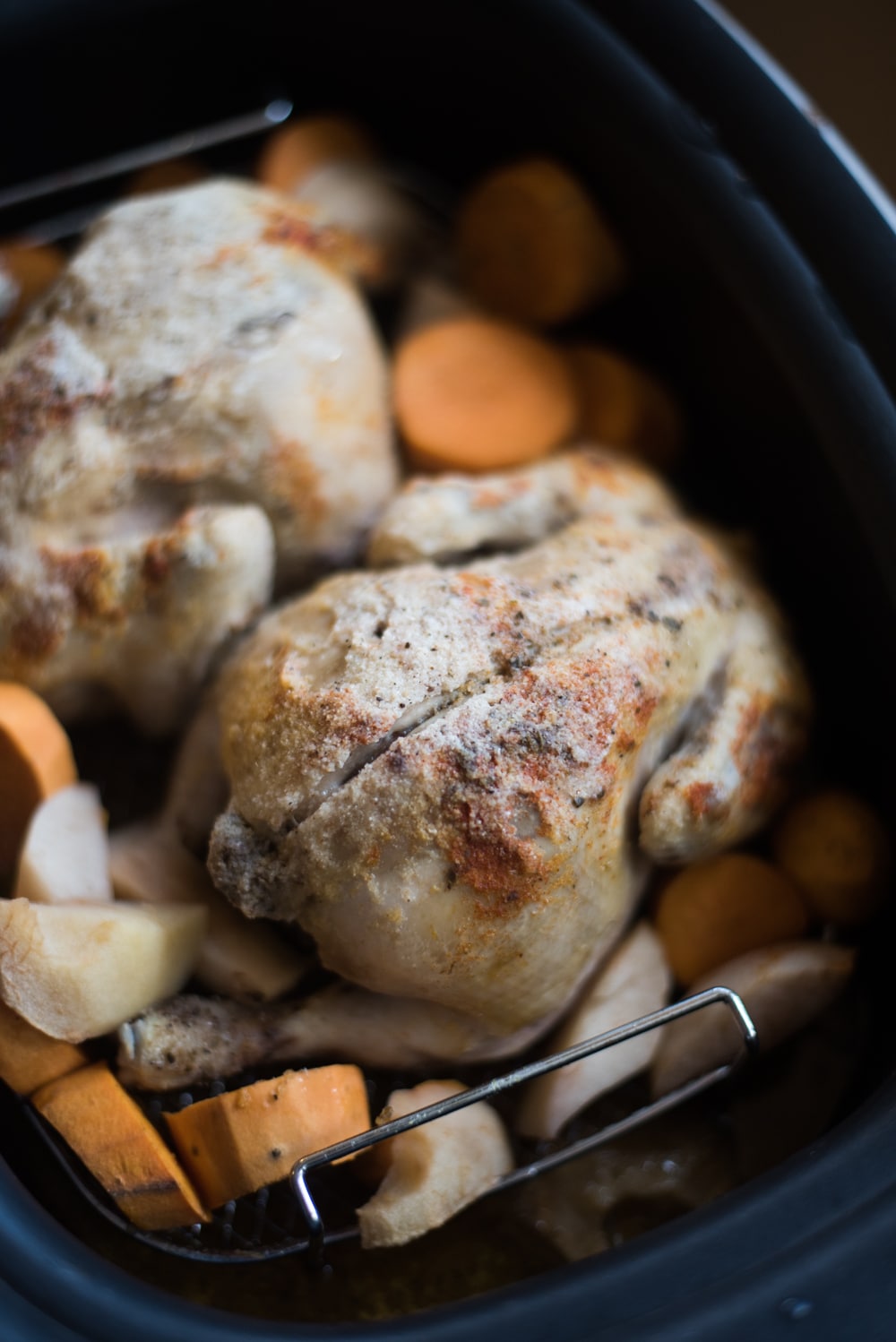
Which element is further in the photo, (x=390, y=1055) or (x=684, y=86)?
(x=684, y=86)

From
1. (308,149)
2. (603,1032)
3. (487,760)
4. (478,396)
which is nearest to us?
(487,760)

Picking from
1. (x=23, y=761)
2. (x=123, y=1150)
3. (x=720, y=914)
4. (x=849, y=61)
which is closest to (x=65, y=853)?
(x=23, y=761)

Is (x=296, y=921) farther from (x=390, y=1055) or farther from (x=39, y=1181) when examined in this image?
(x=39, y=1181)

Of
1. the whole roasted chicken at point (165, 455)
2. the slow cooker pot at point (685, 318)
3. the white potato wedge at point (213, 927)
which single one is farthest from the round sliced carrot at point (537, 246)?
the white potato wedge at point (213, 927)

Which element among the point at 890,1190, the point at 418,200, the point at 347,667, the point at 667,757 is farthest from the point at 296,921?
the point at 418,200

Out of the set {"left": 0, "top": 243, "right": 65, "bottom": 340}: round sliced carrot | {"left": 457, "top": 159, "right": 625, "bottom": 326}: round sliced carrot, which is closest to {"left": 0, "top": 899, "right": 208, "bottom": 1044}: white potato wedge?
{"left": 0, "top": 243, "right": 65, "bottom": 340}: round sliced carrot

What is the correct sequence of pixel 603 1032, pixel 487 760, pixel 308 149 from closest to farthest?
pixel 487 760, pixel 603 1032, pixel 308 149

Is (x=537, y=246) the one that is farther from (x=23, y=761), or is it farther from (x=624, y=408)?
(x=23, y=761)
